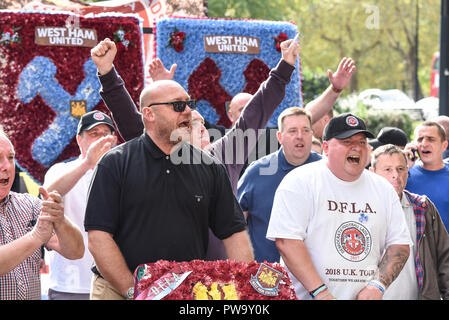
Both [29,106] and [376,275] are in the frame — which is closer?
[376,275]

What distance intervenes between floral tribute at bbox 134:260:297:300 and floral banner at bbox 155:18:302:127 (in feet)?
14.1

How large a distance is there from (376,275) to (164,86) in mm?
1647

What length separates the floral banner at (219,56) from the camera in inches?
284

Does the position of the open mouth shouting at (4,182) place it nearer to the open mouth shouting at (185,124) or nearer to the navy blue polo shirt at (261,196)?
the open mouth shouting at (185,124)

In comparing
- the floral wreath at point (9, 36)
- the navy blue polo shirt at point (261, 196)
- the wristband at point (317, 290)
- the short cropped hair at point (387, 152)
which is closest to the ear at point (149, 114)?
the wristband at point (317, 290)

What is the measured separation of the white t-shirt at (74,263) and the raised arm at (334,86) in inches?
83.4

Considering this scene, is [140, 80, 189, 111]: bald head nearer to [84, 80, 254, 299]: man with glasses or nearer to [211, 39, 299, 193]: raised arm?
[84, 80, 254, 299]: man with glasses

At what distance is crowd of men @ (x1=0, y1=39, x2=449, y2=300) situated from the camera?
11.3ft

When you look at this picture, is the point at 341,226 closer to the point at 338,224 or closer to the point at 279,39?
the point at 338,224

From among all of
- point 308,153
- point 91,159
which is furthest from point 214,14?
point 91,159

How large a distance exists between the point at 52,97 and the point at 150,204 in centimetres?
370

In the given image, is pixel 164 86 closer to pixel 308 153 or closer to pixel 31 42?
pixel 308 153

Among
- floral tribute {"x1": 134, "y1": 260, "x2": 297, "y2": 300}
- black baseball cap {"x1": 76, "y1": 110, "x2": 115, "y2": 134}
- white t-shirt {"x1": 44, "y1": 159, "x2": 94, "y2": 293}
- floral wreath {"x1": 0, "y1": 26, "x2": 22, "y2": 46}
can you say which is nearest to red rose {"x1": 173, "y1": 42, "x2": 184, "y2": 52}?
floral wreath {"x1": 0, "y1": 26, "x2": 22, "y2": 46}

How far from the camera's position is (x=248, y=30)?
7520 millimetres
